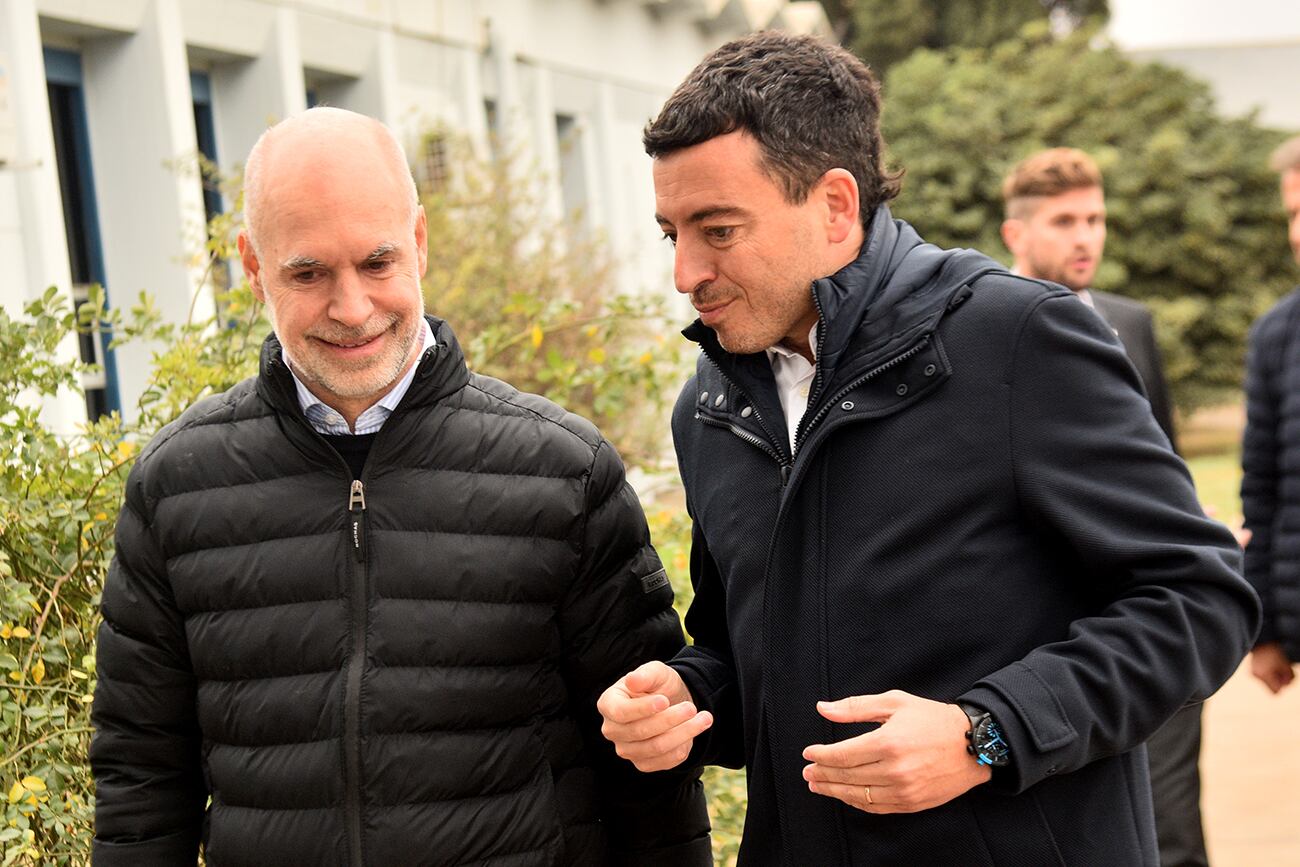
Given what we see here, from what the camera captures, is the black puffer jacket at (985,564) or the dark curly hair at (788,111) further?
the dark curly hair at (788,111)

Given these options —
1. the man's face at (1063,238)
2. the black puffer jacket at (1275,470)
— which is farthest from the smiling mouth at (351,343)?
the black puffer jacket at (1275,470)

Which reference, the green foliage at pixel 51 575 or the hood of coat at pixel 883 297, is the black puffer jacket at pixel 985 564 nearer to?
the hood of coat at pixel 883 297

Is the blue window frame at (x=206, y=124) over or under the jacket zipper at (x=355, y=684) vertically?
over

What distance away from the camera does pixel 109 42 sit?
7566mm

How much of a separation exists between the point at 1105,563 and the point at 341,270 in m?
1.28

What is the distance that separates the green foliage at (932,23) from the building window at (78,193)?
2878 cm

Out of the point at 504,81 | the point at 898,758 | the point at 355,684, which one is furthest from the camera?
the point at 504,81

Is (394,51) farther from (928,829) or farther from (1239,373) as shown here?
(1239,373)

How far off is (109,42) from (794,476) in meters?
6.16

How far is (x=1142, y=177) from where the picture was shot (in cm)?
2272

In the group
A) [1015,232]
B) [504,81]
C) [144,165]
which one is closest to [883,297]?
[1015,232]

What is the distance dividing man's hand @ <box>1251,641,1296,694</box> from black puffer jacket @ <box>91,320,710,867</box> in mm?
2934

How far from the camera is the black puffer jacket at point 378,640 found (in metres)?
2.54

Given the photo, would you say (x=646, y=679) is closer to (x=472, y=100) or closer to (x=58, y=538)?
(x=58, y=538)
